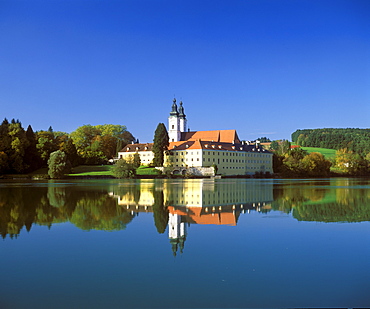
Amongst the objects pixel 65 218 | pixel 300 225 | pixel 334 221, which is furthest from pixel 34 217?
pixel 334 221

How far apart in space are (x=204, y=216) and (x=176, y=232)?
139 inches

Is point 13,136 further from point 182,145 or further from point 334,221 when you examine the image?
point 334,221

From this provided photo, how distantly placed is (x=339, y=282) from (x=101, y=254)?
4223 mm

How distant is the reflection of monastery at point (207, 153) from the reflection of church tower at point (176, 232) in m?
64.9

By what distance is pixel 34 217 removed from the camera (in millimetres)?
13430

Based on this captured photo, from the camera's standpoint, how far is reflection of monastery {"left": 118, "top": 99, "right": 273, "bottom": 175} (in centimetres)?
8300

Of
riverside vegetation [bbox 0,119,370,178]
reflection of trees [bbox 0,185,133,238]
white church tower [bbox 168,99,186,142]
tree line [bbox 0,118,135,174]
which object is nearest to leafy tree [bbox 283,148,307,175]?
riverside vegetation [bbox 0,119,370,178]

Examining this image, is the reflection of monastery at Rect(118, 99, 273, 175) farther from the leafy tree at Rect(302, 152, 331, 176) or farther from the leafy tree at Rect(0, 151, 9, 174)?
the leafy tree at Rect(0, 151, 9, 174)

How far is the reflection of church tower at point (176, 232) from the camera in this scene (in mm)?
8653

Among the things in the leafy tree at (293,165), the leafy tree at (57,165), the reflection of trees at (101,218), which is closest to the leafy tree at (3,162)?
the leafy tree at (57,165)

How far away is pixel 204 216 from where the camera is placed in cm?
1376

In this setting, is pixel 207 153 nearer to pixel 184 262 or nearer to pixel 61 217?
pixel 61 217

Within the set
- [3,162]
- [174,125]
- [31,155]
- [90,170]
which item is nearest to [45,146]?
[31,155]

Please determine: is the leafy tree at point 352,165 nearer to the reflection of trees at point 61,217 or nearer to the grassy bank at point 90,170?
the grassy bank at point 90,170
